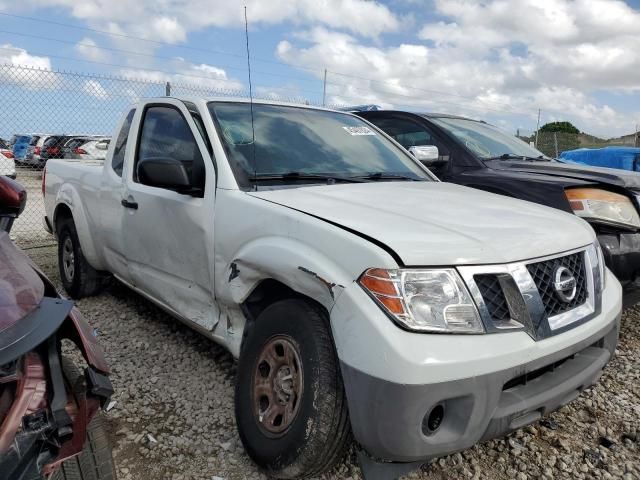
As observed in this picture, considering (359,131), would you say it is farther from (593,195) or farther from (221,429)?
(221,429)

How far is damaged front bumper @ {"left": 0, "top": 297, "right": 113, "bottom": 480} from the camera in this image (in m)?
1.31

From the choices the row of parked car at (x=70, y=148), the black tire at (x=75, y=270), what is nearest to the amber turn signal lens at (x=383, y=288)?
the black tire at (x=75, y=270)

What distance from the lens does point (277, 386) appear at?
225cm

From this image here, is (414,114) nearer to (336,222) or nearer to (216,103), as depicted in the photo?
(216,103)

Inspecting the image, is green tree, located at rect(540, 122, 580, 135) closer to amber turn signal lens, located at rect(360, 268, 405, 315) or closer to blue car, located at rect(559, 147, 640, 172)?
blue car, located at rect(559, 147, 640, 172)

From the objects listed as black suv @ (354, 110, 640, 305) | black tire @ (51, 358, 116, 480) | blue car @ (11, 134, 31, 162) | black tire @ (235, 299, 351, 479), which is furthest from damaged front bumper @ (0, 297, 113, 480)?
blue car @ (11, 134, 31, 162)

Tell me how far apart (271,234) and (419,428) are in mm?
1032

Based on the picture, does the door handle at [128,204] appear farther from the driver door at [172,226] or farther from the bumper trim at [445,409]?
the bumper trim at [445,409]

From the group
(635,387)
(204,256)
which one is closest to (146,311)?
(204,256)

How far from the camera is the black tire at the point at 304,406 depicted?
1992 millimetres

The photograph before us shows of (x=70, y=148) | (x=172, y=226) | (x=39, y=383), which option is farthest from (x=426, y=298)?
(x=70, y=148)

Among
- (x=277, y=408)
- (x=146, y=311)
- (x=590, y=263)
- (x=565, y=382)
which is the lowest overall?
(x=146, y=311)

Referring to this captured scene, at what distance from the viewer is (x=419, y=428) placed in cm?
177

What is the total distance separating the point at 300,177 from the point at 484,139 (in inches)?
112
